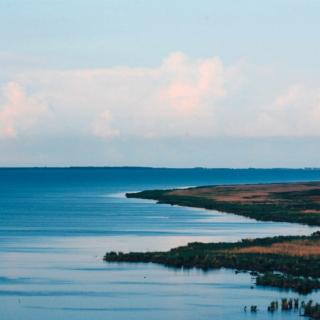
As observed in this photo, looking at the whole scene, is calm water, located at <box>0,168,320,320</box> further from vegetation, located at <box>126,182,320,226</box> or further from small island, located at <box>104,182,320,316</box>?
vegetation, located at <box>126,182,320,226</box>

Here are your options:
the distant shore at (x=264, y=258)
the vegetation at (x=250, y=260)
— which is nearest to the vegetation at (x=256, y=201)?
the distant shore at (x=264, y=258)

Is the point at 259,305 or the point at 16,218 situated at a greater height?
the point at 16,218

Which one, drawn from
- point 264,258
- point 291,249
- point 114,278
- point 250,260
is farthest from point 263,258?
point 114,278

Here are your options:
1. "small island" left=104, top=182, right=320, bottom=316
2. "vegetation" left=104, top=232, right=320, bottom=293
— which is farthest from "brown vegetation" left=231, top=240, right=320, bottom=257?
"vegetation" left=104, top=232, right=320, bottom=293

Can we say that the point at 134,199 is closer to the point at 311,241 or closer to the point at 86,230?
the point at 86,230

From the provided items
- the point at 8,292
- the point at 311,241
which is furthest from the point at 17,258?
the point at 311,241

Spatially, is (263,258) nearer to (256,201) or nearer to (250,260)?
(250,260)

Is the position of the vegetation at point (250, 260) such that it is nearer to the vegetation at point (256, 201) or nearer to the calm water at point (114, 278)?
the calm water at point (114, 278)
